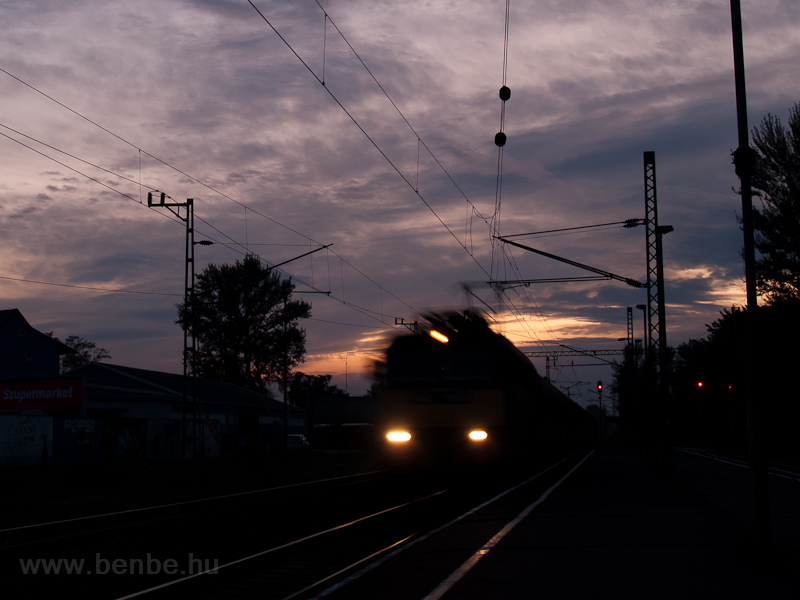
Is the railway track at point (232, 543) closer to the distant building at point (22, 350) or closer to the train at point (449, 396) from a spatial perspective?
the train at point (449, 396)

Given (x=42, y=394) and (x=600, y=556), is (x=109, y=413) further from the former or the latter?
(x=600, y=556)

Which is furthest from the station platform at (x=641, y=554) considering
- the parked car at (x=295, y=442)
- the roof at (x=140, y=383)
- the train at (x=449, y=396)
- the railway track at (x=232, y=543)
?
the parked car at (x=295, y=442)

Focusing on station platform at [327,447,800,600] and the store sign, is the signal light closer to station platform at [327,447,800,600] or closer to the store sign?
station platform at [327,447,800,600]

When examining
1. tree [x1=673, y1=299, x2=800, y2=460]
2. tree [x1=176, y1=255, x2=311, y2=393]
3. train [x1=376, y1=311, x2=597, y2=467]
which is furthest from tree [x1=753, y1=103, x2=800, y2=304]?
tree [x1=176, y1=255, x2=311, y2=393]

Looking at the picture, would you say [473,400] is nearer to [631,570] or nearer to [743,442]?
[631,570]

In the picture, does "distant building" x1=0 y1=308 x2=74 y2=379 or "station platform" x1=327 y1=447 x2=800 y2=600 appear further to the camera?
"distant building" x1=0 y1=308 x2=74 y2=379

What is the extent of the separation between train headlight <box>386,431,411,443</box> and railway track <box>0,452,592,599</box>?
1.32 metres

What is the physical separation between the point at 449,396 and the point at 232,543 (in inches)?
334

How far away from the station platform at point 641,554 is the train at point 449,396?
10.2ft

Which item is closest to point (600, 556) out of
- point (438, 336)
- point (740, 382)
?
point (740, 382)

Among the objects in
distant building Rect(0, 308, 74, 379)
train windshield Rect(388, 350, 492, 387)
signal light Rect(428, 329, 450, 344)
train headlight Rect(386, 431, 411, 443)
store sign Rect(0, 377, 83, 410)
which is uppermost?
distant building Rect(0, 308, 74, 379)

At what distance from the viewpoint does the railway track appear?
26.7ft

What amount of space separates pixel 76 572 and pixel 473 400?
36.3 feet

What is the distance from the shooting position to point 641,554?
8969mm
